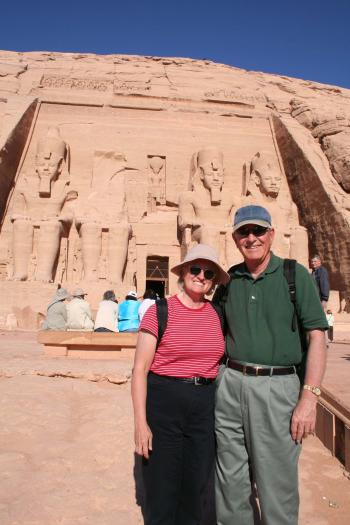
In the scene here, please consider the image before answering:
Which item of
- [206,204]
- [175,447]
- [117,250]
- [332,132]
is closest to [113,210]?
[117,250]

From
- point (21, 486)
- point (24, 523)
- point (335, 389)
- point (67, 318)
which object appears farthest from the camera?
point (67, 318)

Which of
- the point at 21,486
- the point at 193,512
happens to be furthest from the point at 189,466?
the point at 21,486

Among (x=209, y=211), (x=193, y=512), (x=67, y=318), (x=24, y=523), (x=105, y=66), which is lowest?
(x=24, y=523)

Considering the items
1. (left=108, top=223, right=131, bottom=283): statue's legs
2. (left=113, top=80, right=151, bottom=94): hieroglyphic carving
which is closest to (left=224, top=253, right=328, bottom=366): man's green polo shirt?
(left=108, top=223, right=131, bottom=283): statue's legs

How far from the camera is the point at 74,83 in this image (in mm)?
11383

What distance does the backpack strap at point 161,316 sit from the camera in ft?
5.29

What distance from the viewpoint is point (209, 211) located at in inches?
372

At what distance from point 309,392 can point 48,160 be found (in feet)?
28.8

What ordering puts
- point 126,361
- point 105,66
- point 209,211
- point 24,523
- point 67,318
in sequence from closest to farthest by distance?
1. point 24,523
2. point 126,361
3. point 67,318
4. point 209,211
5. point 105,66

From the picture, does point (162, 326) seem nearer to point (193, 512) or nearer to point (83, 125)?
point (193, 512)

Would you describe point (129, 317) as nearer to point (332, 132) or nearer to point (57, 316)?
point (57, 316)

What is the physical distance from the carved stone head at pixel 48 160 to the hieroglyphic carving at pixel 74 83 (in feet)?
7.37

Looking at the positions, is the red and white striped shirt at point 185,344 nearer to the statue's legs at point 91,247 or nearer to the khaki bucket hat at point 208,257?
the khaki bucket hat at point 208,257

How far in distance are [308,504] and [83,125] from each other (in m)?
9.74
